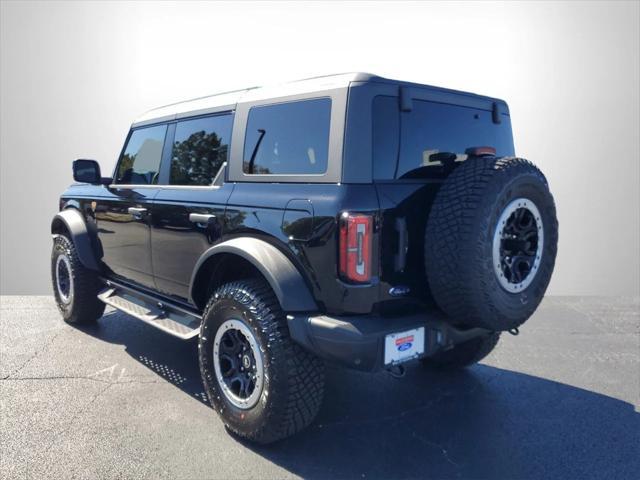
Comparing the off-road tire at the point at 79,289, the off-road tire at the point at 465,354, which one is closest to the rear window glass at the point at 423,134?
the off-road tire at the point at 465,354

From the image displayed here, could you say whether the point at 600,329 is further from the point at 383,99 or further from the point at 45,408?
the point at 45,408

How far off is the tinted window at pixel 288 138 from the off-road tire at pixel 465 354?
1930mm

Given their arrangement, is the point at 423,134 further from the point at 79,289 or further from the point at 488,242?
the point at 79,289

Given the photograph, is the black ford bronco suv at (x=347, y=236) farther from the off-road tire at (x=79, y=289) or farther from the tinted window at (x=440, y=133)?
the off-road tire at (x=79, y=289)

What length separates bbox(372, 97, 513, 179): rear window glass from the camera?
246cm

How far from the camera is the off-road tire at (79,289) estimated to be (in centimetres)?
463

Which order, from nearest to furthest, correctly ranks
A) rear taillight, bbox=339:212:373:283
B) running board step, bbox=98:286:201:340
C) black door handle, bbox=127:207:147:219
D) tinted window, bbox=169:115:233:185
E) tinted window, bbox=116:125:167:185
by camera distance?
rear taillight, bbox=339:212:373:283
tinted window, bbox=169:115:233:185
running board step, bbox=98:286:201:340
black door handle, bbox=127:207:147:219
tinted window, bbox=116:125:167:185

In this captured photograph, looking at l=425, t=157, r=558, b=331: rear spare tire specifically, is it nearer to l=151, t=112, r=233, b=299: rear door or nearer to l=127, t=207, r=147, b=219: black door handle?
l=151, t=112, r=233, b=299: rear door

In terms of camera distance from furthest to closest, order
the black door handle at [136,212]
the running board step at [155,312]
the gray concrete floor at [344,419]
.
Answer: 1. the black door handle at [136,212]
2. the running board step at [155,312]
3. the gray concrete floor at [344,419]

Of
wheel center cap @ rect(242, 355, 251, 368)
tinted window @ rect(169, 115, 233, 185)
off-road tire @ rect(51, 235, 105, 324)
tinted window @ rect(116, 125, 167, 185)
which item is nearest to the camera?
wheel center cap @ rect(242, 355, 251, 368)

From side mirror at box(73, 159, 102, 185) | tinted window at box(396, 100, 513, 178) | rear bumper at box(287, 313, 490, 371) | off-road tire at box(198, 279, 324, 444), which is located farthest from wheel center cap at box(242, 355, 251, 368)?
side mirror at box(73, 159, 102, 185)

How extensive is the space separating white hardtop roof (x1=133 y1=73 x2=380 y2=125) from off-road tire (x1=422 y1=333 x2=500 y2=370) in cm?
213

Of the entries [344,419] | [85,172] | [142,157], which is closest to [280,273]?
[344,419]

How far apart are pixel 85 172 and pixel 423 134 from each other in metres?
3.24
